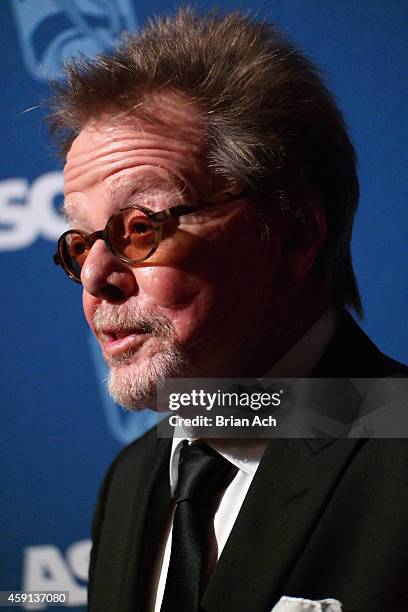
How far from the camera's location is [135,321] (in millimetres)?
1010

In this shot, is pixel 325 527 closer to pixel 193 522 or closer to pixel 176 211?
pixel 193 522

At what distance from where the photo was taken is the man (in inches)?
36.2

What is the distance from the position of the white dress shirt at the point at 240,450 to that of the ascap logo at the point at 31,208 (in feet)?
1.98

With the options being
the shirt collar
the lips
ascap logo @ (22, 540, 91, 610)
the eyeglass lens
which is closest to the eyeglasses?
the eyeglass lens

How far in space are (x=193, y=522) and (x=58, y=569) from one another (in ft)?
2.09

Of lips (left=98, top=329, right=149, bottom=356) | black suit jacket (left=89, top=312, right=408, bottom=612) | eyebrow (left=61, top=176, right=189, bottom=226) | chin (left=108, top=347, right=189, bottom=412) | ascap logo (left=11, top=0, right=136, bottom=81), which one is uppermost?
ascap logo (left=11, top=0, right=136, bottom=81)

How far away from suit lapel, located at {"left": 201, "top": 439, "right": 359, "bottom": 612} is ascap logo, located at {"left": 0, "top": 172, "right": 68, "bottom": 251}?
2.61 feet

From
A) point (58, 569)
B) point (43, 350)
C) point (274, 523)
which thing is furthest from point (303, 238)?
point (58, 569)

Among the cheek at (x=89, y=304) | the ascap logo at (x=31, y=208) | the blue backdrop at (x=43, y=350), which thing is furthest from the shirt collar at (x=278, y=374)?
the ascap logo at (x=31, y=208)

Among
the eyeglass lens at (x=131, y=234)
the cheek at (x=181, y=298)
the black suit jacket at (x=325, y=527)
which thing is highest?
the eyeglass lens at (x=131, y=234)

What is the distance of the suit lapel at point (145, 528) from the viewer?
108cm

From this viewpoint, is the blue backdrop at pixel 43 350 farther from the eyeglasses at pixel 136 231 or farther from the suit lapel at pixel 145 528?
the eyeglasses at pixel 136 231

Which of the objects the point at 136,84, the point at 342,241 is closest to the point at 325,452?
→ the point at 342,241

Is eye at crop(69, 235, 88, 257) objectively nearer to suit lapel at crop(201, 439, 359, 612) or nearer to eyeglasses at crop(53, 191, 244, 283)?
eyeglasses at crop(53, 191, 244, 283)
